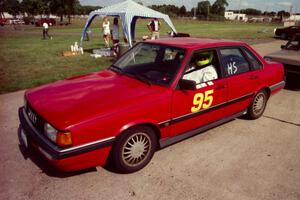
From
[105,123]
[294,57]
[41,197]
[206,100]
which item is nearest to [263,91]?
[206,100]

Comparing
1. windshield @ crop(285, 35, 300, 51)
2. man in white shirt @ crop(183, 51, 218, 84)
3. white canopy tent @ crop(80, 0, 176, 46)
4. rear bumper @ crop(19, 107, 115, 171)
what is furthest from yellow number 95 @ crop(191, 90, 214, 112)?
white canopy tent @ crop(80, 0, 176, 46)

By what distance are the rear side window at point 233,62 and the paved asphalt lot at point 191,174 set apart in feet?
3.54

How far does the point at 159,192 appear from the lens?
9.66 feet

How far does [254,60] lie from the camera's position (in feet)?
15.4

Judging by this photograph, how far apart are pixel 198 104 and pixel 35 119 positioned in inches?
85.7

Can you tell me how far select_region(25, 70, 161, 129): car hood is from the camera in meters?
2.83

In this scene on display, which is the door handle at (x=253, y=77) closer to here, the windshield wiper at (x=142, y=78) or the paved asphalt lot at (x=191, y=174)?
the paved asphalt lot at (x=191, y=174)

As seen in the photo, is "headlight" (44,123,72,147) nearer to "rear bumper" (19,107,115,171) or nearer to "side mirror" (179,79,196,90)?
"rear bumper" (19,107,115,171)

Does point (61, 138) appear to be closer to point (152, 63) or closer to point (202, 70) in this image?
point (152, 63)

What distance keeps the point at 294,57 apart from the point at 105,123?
6.27m

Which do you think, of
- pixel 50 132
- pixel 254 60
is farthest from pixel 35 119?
pixel 254 60

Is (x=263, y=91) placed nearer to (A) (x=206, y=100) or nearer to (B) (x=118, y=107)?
(A) (x=206, y=100)

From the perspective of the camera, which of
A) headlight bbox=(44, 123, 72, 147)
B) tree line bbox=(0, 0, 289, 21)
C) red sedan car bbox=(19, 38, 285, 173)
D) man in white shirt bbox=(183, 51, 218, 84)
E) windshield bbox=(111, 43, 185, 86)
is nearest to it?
headlight bbox=(44, 123, 72, 147)

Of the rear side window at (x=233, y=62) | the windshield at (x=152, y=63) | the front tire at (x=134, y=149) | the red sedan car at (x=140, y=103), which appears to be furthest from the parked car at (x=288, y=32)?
the front tire at (x=134, y=149)
